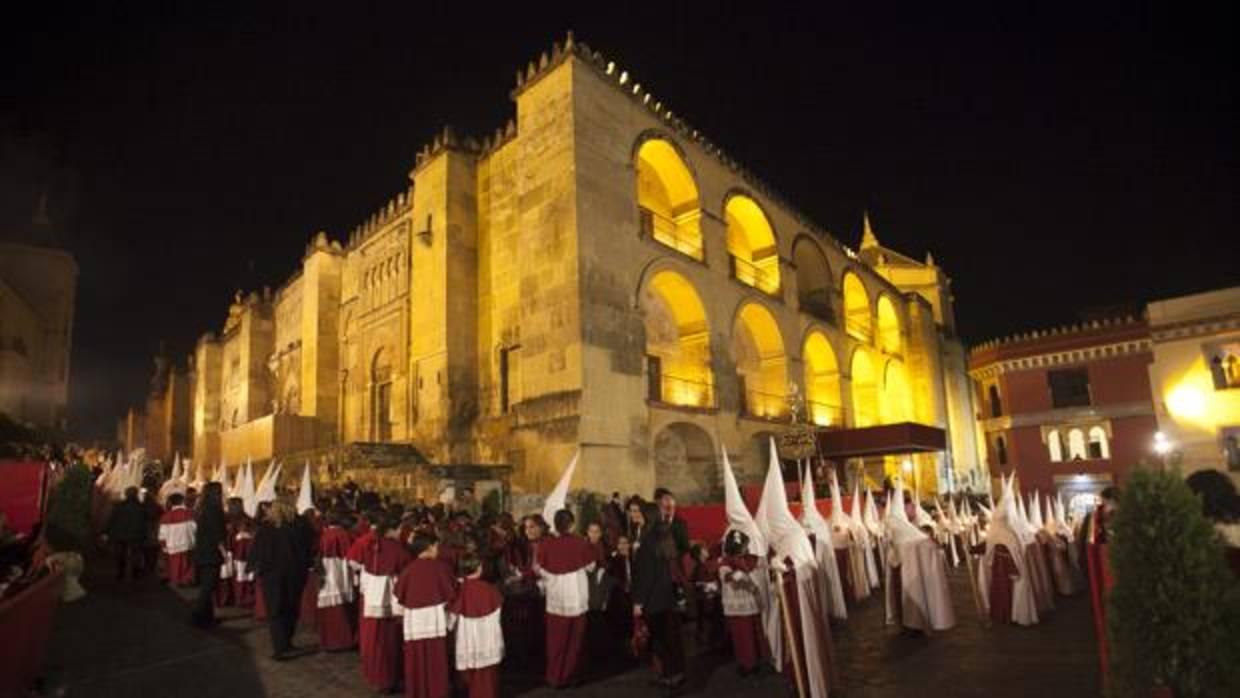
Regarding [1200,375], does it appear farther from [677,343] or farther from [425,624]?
[425,624]

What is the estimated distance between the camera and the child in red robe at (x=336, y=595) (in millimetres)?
7988

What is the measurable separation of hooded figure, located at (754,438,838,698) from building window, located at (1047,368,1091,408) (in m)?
31.3

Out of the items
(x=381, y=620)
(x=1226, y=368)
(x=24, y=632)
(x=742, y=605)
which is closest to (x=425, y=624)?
(x=381, y=620)

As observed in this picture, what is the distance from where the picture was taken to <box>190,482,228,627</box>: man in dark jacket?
348 inches

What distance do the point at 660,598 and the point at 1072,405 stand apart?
1282 inches

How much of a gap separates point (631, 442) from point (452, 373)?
6.05m

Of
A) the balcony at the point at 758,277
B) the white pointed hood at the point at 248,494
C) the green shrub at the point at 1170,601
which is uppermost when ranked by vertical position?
the balcony at the point at 758,277

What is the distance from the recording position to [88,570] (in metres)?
12.8

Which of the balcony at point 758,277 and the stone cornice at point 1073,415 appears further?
the stone cornice at point 1073,415

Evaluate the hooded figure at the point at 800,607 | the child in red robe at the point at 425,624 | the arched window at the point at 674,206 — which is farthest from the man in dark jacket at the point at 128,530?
the arched window at the point at 674,206

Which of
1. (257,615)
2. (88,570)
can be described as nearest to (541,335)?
(257,615)

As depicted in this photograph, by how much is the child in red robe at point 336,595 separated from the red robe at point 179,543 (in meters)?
4.89

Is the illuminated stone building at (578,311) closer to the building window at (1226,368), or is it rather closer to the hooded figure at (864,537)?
the hooded figure at (864,537)

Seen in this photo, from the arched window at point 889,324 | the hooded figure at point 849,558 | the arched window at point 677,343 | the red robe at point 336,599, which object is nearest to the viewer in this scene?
the red robe at point 336,599
